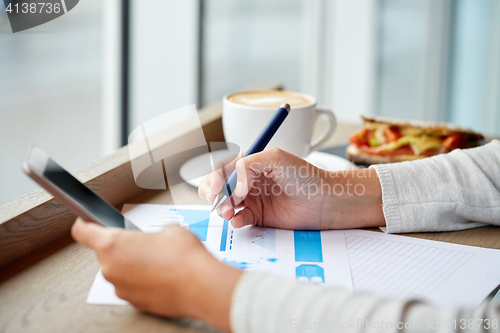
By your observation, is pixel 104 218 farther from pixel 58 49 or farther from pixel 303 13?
pixel 303 13

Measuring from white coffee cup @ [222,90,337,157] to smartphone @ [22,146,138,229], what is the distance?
35cm

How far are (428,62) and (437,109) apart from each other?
0.26 metres

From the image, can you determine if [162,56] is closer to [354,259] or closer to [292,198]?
[292,198]

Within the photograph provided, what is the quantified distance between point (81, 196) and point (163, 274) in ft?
0.41

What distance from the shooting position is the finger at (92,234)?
0.40 metres

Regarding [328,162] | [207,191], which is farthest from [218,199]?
[328,162]

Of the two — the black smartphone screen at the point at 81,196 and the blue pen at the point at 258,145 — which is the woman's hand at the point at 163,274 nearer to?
the black smartphone screen at the point at 81,196

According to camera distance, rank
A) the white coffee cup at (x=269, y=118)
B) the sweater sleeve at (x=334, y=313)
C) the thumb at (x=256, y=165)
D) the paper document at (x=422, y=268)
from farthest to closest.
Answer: the white coffee cup at (x=269, y=118) < the thumb at (x=256, y=165) < the paper document at (x=422, y=268) < the sweater sleeve at (x=334, y=313)

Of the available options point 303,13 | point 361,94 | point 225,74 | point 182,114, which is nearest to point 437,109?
point 361,94

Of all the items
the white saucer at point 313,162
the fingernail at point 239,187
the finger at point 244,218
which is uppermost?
the fingernail at point 239,187

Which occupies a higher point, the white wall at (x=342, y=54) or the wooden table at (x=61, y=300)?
the white wall at (x=342, y=54)

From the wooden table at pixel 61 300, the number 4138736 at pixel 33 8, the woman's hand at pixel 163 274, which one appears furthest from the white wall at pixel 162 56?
the woman's hand at pixel 163 274

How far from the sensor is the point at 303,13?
2.75 m

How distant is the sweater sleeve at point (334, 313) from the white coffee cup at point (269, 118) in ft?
1.40
